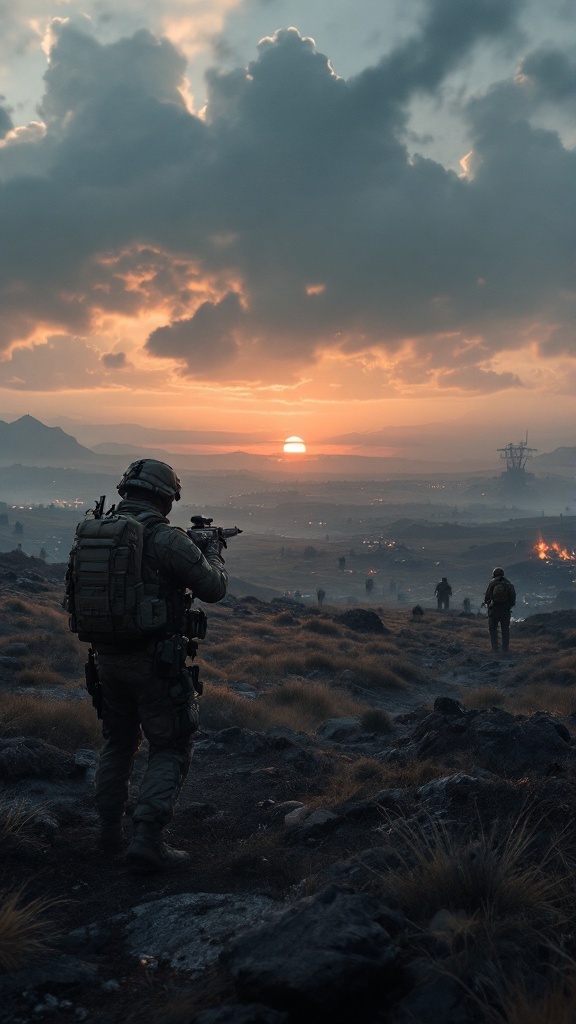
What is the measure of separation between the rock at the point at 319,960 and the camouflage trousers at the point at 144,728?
2.01 m

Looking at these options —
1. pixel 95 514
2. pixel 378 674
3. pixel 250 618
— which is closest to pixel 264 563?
pixel 250 618

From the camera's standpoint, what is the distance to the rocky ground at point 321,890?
276 centimetres

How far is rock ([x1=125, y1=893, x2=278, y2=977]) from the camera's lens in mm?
3619

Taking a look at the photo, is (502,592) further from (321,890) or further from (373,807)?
(321,890)

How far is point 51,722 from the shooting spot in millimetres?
8305

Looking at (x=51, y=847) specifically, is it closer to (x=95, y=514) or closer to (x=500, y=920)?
(x=95, y=514)

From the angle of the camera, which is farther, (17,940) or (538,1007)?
(17,940)

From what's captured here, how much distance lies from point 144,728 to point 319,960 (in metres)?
2.78

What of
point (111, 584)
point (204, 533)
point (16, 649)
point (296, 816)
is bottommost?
point (296, 816)

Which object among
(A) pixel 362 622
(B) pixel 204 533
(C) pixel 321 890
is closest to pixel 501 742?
(B) pixel 204 533

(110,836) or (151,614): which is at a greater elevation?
(151,614)

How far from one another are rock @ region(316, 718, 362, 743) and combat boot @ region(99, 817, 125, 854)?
5.14 meters

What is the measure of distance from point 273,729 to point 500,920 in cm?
701

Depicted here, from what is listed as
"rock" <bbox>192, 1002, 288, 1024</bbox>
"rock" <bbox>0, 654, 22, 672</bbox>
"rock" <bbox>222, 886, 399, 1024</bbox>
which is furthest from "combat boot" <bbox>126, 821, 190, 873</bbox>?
"rock" <bbox>0, 654, 22, 672</bbox>
